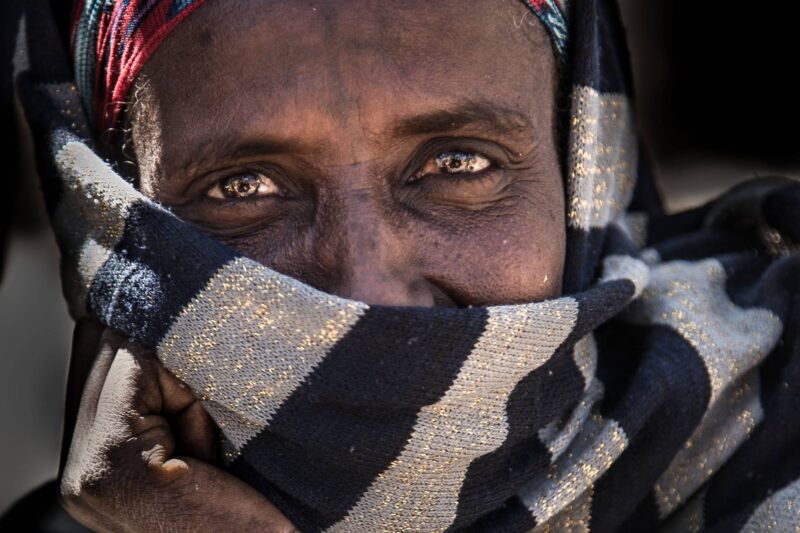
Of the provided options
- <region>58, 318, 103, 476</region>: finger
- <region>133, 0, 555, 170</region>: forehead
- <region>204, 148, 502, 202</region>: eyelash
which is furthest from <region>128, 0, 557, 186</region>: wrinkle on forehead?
<region>58, 318, 103, 476</region>: finger

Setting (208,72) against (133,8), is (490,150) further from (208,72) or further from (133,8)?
(133,8)

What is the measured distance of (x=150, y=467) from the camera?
69.4 inches

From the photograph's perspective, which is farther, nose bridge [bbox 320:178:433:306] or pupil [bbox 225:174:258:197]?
pupil [bbox 225:174:258:197]

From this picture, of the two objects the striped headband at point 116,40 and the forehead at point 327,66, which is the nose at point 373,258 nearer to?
the forehead at point 327,66

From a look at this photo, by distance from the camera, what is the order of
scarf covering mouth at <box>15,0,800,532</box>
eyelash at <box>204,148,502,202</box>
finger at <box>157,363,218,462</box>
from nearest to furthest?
scarf covering mouth at <box>15,0,800,532</box> → finger at <box>157,363,218,462</box> → eyelash at <box>204,148,502,202</box>

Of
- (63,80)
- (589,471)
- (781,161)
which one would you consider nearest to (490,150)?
(589,471)

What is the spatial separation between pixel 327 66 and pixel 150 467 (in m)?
0.74

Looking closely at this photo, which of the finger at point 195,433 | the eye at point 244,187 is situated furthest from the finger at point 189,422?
the eye at point 244,187

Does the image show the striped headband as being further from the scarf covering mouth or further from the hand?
the hand

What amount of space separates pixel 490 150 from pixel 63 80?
0.93 m

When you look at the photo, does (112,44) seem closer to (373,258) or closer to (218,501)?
(373,258)

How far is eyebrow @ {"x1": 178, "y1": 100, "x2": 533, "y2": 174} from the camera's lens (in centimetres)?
188

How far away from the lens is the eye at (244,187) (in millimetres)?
1978

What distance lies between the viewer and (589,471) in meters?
1.90
